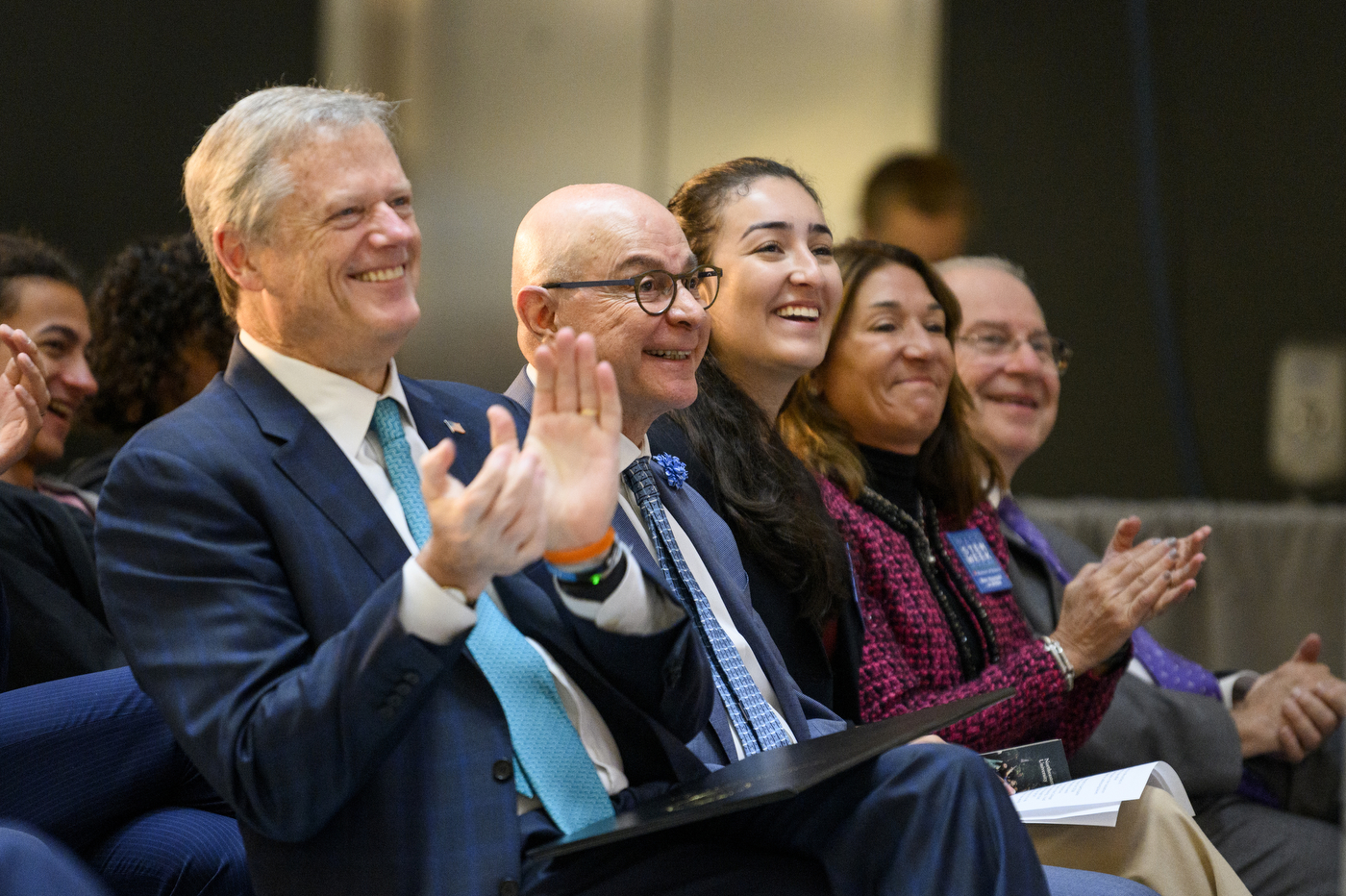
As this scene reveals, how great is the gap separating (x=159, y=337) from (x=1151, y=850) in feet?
7.01

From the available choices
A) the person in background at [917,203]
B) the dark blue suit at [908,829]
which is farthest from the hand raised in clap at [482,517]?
the person in background at [917,203]

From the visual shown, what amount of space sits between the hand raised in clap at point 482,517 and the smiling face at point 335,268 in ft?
1.10

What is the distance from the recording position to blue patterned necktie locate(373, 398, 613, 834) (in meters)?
1.49

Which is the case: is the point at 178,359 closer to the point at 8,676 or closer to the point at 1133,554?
the point at 8,676

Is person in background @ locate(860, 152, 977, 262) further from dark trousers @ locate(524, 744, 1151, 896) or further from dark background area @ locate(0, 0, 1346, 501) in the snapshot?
dark trousers @ locate(524, 744, 1151, 896)

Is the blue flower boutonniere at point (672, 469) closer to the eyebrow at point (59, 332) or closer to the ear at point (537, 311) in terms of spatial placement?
the ear at point (537, 311)

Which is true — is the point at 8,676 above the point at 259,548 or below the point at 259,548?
below

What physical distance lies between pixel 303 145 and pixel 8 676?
1024mm

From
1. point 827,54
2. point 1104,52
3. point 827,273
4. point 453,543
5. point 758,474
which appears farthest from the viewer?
point 1104,52

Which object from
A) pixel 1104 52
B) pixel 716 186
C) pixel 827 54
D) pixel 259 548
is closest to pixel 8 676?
pixel 259 548

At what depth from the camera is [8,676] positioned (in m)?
2.05

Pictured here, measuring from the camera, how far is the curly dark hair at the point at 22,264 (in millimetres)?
2463

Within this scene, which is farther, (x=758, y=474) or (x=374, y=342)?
(x=758, y=474)

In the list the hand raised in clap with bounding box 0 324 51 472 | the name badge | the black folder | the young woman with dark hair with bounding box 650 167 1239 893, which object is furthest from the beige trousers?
the hand raised in clap with bounding box 0 324 51 472
